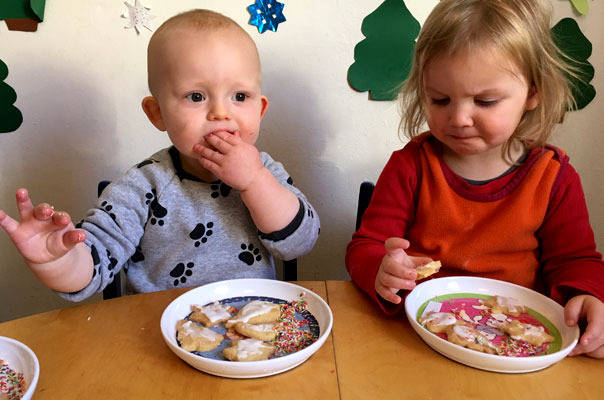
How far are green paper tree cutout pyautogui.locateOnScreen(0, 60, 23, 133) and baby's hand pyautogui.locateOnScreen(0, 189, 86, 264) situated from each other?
0.86m

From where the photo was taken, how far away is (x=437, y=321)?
795 millimetres

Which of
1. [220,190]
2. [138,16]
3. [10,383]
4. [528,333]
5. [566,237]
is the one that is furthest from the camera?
[138,16]

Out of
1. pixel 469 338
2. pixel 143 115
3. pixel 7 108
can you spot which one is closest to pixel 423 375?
pixel 469 338

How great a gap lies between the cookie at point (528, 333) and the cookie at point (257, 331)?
383 millimetres

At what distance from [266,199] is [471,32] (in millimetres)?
508

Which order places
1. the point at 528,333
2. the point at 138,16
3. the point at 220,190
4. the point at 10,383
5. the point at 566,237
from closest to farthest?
the point at 10,383 < the point at 528,333 < the point at 566,237 < the point at 220,190 < the point at 138,16

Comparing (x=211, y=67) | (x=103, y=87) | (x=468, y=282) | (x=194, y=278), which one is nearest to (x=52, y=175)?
(x=103, y=87)

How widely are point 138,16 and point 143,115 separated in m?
0.29

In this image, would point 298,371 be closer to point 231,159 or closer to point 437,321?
point 437,321

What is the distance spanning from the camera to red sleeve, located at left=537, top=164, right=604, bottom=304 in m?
0.98

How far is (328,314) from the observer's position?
0.79 m

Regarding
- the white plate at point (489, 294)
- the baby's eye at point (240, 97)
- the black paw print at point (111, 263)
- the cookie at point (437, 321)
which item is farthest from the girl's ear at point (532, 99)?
the black paw print at point (111, 263)

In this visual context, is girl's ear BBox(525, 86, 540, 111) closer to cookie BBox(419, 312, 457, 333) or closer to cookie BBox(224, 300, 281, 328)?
cookie BBox(419, 312, 457, 333)

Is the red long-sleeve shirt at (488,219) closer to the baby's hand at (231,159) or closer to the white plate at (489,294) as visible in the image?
the white plate at (489,294)
